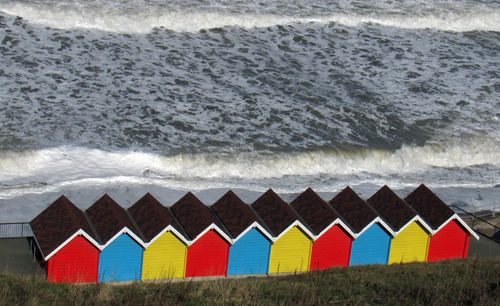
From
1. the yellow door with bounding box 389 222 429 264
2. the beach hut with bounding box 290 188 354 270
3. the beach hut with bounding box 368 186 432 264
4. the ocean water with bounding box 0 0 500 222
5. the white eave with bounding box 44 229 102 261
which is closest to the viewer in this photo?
the white eave with bounding box 44 229 102 261

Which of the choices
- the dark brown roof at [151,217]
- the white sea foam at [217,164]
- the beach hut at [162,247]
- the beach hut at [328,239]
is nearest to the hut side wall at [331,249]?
the beach hut at [328,239]

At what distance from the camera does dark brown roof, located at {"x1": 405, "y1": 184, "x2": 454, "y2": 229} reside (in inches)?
889

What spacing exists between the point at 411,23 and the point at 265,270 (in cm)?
4370

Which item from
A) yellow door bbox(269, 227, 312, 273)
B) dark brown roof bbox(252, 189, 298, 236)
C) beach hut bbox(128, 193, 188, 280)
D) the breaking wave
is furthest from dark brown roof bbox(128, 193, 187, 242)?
the breaking wave

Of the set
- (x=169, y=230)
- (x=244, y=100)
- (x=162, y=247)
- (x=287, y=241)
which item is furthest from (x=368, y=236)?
(x=244, y=100)

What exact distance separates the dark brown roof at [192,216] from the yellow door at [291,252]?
198 cm

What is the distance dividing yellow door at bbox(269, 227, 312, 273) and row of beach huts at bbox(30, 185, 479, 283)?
3 cm

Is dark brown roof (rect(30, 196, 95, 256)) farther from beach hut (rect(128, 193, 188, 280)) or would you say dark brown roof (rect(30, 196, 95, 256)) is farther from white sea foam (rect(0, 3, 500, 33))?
white sea foam (rect(0, 3, 500, 33))

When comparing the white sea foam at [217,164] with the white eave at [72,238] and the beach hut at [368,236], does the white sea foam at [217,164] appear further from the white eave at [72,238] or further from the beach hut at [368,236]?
the white eave at [72,238]

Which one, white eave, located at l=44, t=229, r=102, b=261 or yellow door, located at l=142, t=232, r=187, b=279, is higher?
white eave, located at l=44, t=229, r=102, b=261

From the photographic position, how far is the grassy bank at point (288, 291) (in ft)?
46.7

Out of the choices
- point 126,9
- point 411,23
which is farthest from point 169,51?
point 411,23

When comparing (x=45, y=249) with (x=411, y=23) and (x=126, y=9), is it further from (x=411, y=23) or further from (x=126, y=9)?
(x=411, y=23)

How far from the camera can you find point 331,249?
21.5 metres
